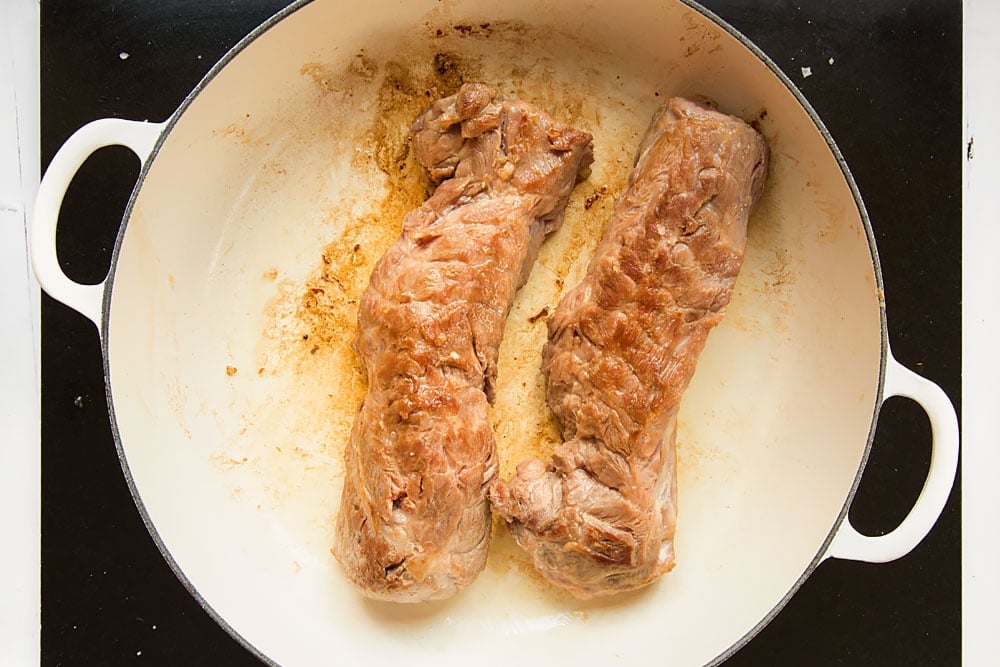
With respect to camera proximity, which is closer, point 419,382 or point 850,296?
point 419,382

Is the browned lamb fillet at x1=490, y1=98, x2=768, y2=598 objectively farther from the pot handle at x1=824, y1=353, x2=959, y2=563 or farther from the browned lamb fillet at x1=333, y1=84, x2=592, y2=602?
the pot handle at x1=824, y1=353, x2=959, y2=563

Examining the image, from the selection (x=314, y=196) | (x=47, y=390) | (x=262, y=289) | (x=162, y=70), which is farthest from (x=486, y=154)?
(x=47, y=390)

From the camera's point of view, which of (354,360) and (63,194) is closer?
(63,194)

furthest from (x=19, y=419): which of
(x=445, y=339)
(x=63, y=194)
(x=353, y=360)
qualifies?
(x=445, y=339)

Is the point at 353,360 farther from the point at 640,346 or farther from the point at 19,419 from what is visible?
the point at 19,419
